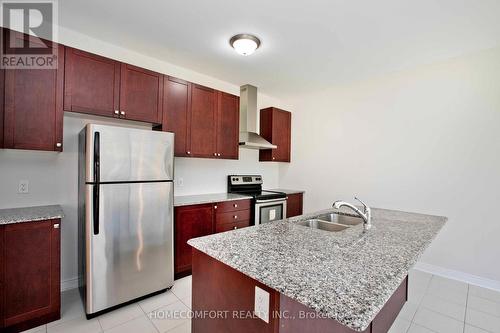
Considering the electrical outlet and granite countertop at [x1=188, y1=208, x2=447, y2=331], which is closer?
granite countertop at [x1=188, y1=208, x2=447, y2=331]

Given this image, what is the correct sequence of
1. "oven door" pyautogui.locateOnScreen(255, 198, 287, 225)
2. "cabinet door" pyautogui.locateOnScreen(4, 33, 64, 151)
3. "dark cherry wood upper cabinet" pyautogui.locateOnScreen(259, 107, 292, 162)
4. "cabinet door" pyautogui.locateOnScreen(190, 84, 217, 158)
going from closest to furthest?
1. "cabinet door" pyautogui.locateOnScreen(4, 33, 64, 151)
2. "cabinet door" pyautogui.locateOnScreen(190, 84, 217, 158)
3. "oven door" pyautogui.locateOnScreen(255, 198, 287, 225)
4. "dark cherry wood upper cabinet" pyautogui.locateOnScreen(259, 107, 292, 162)

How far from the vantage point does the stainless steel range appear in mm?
3504

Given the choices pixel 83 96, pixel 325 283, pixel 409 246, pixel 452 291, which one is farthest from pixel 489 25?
pixel 83 96

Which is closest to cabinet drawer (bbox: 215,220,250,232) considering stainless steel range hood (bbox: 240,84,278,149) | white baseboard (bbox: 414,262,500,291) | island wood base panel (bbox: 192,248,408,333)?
stainless steel range hood (bbox: 240,84,278,149)

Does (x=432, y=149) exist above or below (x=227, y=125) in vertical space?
below

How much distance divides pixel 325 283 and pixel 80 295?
101 inches

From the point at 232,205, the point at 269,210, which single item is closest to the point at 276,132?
the point at 269,210

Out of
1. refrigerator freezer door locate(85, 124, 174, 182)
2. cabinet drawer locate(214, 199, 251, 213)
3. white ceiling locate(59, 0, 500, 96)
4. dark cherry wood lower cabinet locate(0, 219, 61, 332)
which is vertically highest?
white ceiling locate(59, 0, 500, 96)

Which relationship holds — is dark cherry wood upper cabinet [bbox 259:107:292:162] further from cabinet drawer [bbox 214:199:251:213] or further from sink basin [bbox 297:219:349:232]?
sink basin [bbox 297:219:349:232]

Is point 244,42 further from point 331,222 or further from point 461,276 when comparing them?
point 461,276

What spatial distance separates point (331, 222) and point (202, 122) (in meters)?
2.01

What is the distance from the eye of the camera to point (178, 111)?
293 cm

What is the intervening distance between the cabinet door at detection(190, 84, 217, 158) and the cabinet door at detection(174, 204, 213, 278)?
725 mm

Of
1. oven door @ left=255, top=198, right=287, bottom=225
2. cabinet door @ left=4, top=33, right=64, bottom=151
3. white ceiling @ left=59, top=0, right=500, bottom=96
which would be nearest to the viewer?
cabinet door @ left=4, top=33, right=64, bottom=151
